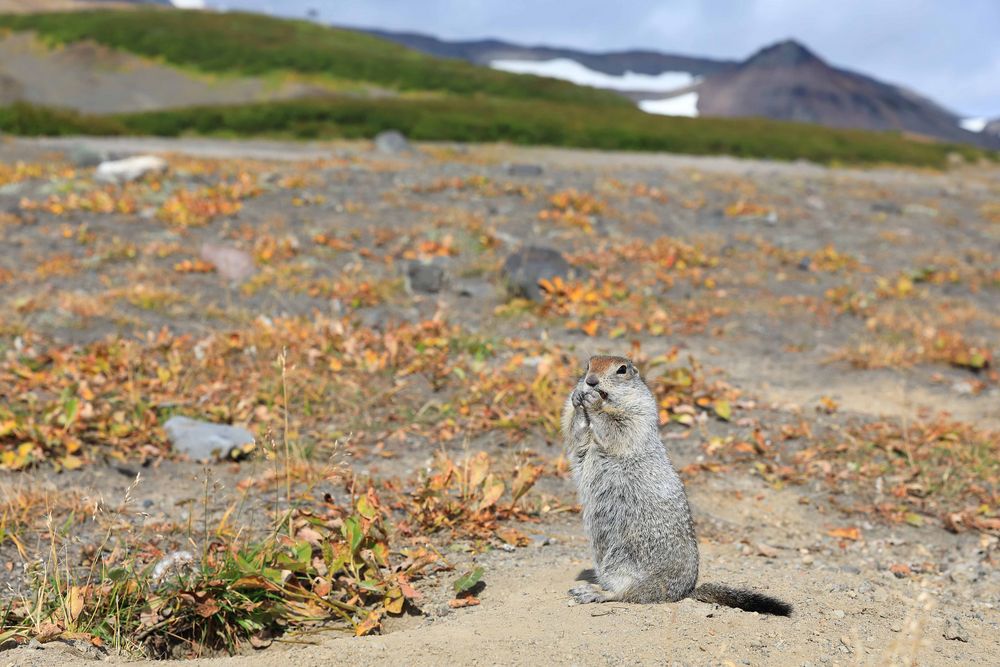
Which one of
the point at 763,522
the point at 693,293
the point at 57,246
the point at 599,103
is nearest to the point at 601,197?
the point at 693,293

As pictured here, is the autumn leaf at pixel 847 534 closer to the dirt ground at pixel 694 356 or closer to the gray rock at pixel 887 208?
the dirt ground at pixel 694 356

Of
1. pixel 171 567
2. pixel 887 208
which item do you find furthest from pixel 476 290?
pixel 887 208

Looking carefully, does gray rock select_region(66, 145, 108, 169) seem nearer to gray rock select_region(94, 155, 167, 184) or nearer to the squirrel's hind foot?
gray rock select_region(94, 155, 167, 184)

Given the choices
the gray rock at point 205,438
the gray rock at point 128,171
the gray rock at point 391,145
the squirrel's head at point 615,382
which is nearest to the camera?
the squirrel's head at point 615,382

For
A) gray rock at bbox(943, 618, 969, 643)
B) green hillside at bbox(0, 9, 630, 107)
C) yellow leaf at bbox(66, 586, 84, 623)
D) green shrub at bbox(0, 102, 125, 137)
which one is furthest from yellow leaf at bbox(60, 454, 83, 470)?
green hillside at bbox(0, 9, 630, 107)

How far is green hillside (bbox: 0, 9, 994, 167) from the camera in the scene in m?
46.0

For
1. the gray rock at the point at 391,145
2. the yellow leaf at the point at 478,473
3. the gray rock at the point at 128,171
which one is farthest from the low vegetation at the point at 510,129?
the yellow leaf at the point at 478,473

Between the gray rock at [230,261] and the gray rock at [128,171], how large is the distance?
19.6 feet

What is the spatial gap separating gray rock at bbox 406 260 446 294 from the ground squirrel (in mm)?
7791

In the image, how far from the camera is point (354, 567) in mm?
5160

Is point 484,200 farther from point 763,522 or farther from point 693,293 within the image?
point 763,522

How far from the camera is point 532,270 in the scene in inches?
508

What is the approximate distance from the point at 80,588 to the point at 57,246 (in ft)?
36.8

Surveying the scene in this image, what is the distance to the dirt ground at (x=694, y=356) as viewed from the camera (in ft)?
14.6
